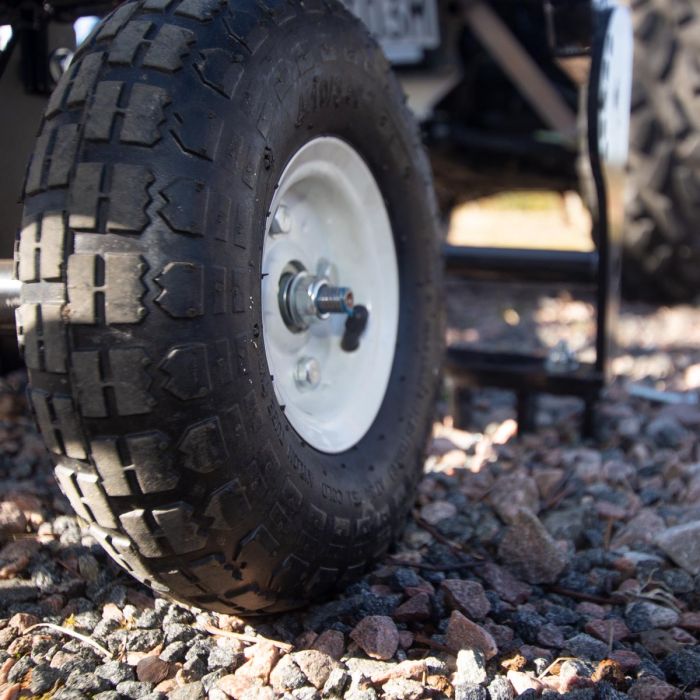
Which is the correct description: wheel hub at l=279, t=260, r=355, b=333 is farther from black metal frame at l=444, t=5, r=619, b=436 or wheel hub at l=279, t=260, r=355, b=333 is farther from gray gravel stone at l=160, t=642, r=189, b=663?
black metal frame at l=444, t=5, r=619, b=436

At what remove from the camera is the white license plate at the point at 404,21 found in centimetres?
336

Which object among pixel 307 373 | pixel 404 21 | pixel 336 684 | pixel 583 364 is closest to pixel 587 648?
pixel 336 684

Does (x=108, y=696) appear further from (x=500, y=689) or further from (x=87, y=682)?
(x=500, y=689)

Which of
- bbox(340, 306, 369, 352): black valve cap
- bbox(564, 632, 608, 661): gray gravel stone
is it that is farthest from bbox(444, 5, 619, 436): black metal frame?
bbox(564, 632, 608, 661): gray gravel stone

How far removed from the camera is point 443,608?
4.61 ft

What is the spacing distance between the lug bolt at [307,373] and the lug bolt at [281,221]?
0.25m

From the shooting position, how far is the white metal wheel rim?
1.50 metres

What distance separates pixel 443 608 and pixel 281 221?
730 mm

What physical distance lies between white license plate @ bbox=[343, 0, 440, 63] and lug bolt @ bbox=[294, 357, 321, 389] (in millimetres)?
2135

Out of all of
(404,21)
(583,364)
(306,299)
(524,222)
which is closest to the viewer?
(306,299)

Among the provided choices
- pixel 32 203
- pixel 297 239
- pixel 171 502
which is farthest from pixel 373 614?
pixel 32 203

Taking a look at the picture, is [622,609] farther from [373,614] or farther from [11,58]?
[11,58]

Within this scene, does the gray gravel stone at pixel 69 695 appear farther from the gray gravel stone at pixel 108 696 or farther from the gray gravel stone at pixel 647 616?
the gray gravel stone at pixel 647 616

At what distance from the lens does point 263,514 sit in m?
1.19
